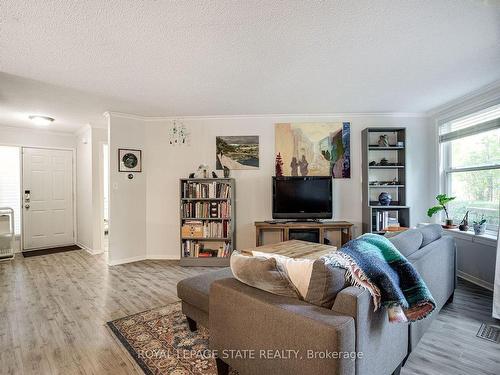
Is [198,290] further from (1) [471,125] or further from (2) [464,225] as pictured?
(1) [471,125]

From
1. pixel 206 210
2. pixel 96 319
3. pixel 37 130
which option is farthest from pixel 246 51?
pixel 37 130

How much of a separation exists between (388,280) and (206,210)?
3.14 meters

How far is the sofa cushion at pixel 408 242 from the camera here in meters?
1.82

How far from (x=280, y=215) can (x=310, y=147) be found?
48.5 inches

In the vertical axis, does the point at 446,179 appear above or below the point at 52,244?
above

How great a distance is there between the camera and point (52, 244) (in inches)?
210

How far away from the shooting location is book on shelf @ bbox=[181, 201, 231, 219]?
4051mm

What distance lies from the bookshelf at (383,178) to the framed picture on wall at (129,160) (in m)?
3.64

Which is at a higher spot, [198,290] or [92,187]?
[92,187]

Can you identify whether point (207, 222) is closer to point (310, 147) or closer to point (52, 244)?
point (310, 147)

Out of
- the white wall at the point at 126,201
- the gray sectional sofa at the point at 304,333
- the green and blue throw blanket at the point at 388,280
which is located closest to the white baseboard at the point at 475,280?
the gray sectional sofa at the point at 304,333

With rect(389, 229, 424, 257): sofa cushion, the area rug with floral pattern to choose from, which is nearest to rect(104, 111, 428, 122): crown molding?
rect(389, 229, 424, 257): sofa cushion

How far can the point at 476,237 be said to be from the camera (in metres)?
3.12

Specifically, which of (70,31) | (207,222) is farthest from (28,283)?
(70,31)
